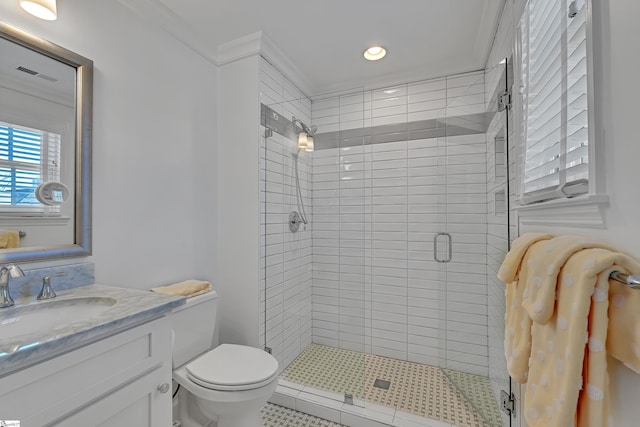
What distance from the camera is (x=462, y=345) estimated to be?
80.7 inches

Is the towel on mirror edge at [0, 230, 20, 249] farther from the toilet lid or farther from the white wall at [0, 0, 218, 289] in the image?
the toilet lid

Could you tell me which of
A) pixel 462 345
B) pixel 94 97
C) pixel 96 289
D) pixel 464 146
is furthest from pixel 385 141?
pixel 96 289

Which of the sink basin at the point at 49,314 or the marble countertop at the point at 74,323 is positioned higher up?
the marble countertop at the point at 74,323

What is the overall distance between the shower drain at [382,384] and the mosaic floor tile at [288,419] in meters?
0.42

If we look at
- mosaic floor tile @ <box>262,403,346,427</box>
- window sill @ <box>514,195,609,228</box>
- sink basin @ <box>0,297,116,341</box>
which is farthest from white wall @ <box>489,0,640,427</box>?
mosaic floor tile @ <box>262,403,346,427</box>

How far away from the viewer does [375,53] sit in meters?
2.17

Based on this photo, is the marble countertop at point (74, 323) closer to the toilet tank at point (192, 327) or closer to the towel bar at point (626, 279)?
the toilet tank at point (192, 327)

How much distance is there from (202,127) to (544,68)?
6.28 feet

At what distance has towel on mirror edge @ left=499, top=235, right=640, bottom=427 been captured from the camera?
0.55 m

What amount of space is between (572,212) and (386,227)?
64.2 inches

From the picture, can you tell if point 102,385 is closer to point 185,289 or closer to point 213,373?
point 213,373

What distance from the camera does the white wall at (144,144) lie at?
1.42 meters

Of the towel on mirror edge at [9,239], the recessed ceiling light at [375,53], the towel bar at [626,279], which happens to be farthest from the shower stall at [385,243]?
the towel bar at [626,279]

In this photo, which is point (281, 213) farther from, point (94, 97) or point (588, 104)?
point (588, 104)
